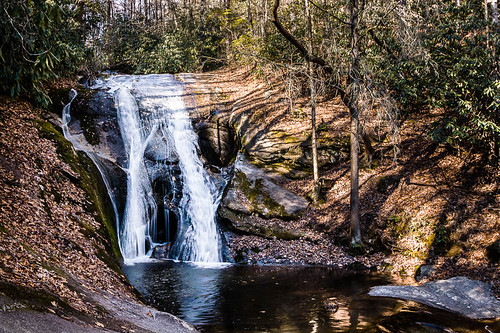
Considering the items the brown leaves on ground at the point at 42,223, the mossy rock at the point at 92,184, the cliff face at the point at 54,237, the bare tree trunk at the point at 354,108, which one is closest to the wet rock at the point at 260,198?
the bare tree trunk at the point at 354,108

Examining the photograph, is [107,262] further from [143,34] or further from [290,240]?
[143,34]

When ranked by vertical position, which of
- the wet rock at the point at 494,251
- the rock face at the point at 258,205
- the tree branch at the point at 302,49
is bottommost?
the wet rock at the point at 494,251

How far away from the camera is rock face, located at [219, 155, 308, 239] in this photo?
1407 centimetres

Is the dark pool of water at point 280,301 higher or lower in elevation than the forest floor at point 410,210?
lower

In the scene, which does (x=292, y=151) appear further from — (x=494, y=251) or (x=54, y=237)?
(x=54, y=237)

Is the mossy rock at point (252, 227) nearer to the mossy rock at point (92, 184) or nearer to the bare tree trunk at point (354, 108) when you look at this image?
the bare tree trunk at point (354, 108)

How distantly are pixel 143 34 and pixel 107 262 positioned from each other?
86.3 feet

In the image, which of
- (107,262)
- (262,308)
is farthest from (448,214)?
(107,262)

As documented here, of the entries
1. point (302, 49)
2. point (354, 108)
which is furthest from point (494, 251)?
point (302, 49)

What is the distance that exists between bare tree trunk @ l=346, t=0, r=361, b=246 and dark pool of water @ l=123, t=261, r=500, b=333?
1.79m

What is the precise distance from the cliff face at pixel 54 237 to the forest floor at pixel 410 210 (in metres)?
6.04

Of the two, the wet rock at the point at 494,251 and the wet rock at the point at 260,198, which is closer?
the wet rock at the point at 494,251

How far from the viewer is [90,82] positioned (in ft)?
69.7

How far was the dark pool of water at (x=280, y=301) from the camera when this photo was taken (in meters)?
7.11
